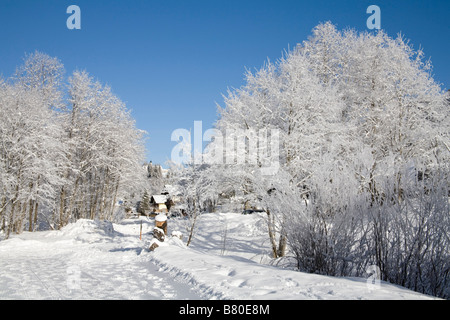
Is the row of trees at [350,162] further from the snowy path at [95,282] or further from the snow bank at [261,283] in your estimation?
the snowy path at [95,282]

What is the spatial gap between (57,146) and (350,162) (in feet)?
55.4

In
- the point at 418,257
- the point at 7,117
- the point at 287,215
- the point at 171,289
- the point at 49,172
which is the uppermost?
Answer: the point at 7,117

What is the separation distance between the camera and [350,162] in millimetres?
6148

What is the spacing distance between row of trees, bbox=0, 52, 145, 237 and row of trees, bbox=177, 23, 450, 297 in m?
8.41

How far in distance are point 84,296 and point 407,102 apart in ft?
51.1

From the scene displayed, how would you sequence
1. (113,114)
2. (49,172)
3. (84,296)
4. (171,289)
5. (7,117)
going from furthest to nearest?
(113,114), (49,172), (7,117), (171,289), (84,296)

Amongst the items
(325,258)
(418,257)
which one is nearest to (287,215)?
(325,258)

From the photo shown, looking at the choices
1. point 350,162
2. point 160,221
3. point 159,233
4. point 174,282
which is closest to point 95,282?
point 174,282

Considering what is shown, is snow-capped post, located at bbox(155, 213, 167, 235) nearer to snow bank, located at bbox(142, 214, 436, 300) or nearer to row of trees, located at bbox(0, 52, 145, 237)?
snow bank, located at bbox(142, 214, 436, 300)

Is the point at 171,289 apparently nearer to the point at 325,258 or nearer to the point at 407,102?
the point at 325,258

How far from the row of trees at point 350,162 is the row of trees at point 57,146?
27.6 feet

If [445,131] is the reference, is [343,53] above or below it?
above

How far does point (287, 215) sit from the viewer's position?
591 centimetres

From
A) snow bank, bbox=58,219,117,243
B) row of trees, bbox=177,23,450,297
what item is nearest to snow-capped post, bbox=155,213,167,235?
row of trees, bbox=177,23,450,297
